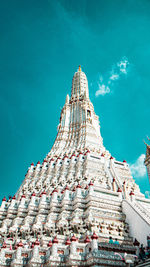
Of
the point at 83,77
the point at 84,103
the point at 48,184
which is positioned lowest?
the point at 48,184

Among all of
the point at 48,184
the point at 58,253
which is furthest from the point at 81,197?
the point at 48,184

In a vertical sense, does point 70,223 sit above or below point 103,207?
below

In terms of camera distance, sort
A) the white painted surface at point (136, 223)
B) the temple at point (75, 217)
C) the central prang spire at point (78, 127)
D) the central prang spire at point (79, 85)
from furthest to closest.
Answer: the central prang spire at point (79, 85) < the central prang spire at point (78, 127) < the white painted surface at point (136, 223) < the temple at point (75, 217)

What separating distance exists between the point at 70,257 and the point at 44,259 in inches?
76.3

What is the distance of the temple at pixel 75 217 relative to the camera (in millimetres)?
16094

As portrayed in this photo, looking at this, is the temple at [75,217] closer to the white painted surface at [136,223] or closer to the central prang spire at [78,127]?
the white painted surface at [136,223]

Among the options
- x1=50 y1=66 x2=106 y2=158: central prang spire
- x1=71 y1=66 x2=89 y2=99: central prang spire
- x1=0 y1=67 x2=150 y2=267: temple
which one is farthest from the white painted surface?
x1=71 y1=66 x2=89 y2=99: central prang spire

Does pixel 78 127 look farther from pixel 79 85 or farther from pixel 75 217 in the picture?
pixel 75 217

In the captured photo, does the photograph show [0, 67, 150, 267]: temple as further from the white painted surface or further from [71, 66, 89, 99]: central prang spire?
[71, 66, 89, 99]: central prang spire

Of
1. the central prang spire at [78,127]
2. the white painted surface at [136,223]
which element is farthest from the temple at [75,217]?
the central prang spire at [78,127]

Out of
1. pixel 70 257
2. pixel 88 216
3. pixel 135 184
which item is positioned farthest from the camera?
pixel 135 184

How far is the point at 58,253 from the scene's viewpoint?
53.5ft

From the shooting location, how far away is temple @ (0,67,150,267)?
634 inches

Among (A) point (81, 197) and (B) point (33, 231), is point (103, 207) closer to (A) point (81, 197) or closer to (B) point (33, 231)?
(A) point (81, 197)
